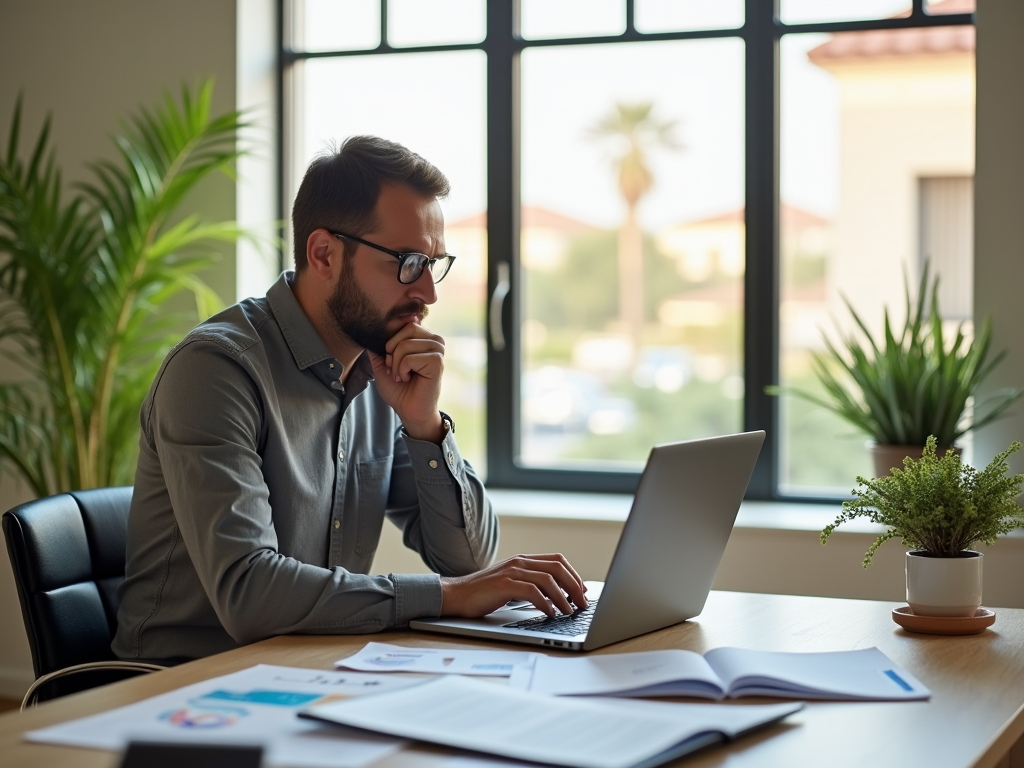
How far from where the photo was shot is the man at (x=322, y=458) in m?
1.74

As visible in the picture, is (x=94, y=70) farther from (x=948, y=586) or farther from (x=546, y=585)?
(x=948, y=586)

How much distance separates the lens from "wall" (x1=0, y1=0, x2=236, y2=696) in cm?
397

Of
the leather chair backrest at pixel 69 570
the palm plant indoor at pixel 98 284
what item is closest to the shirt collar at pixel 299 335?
the leather chair backrest at pixel 69 570

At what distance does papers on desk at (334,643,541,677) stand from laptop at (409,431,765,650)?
0.09 meters

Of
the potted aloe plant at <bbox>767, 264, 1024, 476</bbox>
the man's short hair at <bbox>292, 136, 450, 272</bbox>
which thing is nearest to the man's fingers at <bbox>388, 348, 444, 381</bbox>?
the man's short hair at <bbox>292, 136, 450, 272</bbox>

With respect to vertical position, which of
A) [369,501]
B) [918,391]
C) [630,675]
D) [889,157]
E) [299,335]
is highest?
[889,157]

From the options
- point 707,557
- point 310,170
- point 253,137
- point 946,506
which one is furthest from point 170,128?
point 946,506

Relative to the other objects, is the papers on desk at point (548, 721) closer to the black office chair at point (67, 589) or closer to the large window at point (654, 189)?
the black office chair at point (67, 589)

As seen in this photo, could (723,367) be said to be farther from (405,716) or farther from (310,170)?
(405,716)

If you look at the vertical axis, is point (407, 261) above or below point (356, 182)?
below

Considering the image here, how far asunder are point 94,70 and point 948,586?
3.37m

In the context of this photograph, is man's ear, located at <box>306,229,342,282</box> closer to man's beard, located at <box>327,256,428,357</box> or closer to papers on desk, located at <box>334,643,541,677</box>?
man's beard, located at <box>327,256,428,357</box>

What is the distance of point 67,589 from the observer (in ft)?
6.31

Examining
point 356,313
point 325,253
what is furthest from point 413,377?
point 325,253
